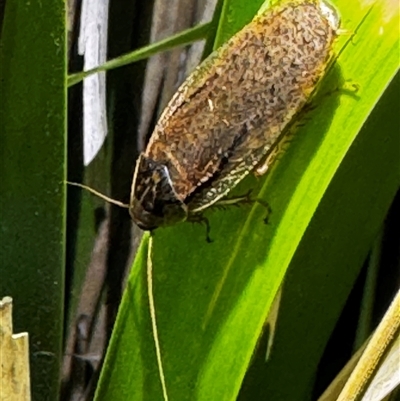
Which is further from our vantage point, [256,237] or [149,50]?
[149,50]

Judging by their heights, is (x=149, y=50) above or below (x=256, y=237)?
above

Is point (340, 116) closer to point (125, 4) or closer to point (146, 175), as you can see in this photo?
point (146, 175)

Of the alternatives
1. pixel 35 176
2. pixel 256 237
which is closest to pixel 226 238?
pixel 256 237

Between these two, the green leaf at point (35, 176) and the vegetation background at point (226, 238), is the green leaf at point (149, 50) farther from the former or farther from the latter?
the green leaf at point (35, 176)

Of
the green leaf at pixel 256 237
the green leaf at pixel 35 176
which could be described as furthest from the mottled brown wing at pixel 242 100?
the green leaf at pixel 35 176

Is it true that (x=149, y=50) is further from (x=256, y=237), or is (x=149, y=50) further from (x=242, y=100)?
(x=256, y=237)

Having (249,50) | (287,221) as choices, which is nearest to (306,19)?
(249,50)

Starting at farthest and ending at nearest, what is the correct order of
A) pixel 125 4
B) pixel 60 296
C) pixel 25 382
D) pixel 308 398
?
pixel 125 4 < pixel 308 398 < pixel 60 296 < pixel 25 382

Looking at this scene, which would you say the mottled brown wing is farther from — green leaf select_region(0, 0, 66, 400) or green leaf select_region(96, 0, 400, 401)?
green leaf select_region(0, 0, 66, 400)
